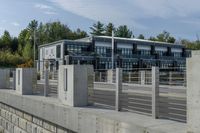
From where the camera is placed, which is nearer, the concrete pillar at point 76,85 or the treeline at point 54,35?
the concrete pillar at point 76,85

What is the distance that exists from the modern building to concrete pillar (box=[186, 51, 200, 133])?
63.3m

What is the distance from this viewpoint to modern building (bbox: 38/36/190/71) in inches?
2948

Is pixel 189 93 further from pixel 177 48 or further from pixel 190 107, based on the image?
pixel 177 48

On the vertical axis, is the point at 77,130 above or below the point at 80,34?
below

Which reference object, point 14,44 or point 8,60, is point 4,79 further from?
point 14,44

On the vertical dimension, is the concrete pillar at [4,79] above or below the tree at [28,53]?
below

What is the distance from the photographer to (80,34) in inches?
5044

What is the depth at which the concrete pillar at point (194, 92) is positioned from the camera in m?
6.21

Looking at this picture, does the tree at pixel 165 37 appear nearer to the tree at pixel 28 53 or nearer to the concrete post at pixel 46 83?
the tree at pixel 28 53

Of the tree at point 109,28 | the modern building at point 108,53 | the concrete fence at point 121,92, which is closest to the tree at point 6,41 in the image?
the tree at point 109,28

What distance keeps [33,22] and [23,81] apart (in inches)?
4778

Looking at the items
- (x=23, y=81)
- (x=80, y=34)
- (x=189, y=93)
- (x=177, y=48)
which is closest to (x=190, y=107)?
(x=189, y=93)

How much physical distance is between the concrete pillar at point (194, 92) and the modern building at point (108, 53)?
63.3 m

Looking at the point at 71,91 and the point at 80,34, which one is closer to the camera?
the point at 71,91
